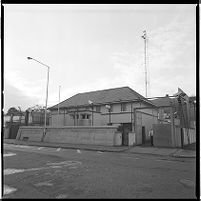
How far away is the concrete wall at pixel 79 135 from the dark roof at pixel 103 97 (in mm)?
11490

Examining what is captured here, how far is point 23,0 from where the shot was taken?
2.95 meters

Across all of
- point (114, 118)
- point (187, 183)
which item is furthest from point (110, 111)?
point (187, 183)

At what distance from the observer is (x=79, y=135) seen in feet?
79.6

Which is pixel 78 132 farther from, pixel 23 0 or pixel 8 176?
pixel 23 0

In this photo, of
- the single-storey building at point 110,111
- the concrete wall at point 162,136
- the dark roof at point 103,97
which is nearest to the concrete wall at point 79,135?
the single-storey building at point 110,111

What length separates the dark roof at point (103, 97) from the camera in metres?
35.2

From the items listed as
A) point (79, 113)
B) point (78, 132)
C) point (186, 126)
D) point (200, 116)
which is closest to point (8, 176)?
point (200, 116)

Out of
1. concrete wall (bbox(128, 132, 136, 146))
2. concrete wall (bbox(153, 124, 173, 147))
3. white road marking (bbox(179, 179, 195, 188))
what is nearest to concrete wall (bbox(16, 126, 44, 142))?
concrete wall (bbox(128, 132, 136, 146))

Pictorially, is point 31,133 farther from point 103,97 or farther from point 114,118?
point 103,97

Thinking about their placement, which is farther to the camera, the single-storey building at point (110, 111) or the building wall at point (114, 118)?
the building wall at point (114, 118)

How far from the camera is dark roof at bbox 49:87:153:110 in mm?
35250

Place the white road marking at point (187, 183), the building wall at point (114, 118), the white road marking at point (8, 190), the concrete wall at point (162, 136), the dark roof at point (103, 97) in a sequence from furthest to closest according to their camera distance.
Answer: the dark roof at point (103, 97)
the building wall at point (114, 118)
the concrete wall at point (162, 136)
the white road marking at point (187, 183)
the white road marking at point (8, 190)

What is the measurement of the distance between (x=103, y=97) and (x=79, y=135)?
1522 cm

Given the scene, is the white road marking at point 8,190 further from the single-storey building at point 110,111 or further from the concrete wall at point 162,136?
the single-storey building at point 110,111
